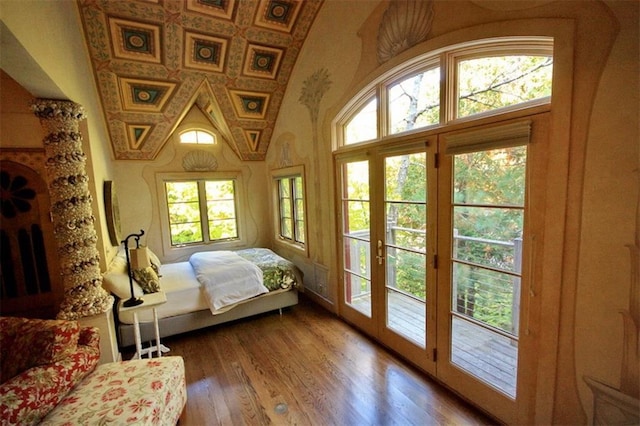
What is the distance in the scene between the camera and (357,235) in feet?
10.7

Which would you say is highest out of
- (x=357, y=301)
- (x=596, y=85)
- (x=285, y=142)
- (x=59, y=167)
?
(x=285, y=142)

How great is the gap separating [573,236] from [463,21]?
5.06ft

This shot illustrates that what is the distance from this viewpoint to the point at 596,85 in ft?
4.73

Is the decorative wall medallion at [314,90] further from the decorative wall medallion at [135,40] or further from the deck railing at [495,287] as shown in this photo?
the deck railing at [495,287]

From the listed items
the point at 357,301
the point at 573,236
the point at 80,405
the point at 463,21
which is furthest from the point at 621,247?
the point at 80,405

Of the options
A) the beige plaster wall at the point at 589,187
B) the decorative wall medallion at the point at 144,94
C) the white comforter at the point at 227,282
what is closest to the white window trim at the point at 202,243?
the decorative wall medallion at the point at 144,94

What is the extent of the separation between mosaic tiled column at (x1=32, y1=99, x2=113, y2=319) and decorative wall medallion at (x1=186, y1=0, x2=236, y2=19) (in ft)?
5.43

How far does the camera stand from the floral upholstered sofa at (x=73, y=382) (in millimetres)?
1530

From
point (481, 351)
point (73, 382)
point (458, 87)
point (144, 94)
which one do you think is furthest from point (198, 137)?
point (481, 351)

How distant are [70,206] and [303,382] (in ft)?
7.73

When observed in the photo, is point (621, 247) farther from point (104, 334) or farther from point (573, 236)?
point (104, 334)

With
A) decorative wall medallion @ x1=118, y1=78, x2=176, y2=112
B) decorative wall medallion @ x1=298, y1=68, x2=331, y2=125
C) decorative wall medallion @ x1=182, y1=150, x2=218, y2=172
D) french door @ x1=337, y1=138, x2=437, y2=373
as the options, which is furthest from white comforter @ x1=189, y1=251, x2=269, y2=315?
decorative wall medallion @ x1=118, y1=78, x2=176, y2=112

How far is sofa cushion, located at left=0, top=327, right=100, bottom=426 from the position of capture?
1454 millimetres

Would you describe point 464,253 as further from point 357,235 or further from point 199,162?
point 199,162
